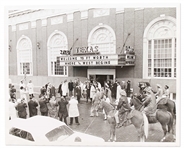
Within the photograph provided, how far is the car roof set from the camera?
6191 mm

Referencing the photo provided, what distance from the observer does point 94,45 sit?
6.81 meters

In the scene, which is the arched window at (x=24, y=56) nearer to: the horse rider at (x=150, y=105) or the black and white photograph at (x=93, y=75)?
the black and white photograph at (x=93, y=75)

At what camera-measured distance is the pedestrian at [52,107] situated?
669 cm

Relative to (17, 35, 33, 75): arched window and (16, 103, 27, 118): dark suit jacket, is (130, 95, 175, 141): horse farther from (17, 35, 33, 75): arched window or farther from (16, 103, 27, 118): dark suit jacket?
(17, 35, 33, 75): arched window

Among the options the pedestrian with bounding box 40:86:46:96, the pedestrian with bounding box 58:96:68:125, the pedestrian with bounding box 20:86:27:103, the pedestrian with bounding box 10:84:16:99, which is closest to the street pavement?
the pedestrian with bounding box 40:86:46:96

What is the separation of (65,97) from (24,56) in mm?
2282

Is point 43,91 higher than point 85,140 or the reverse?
higher

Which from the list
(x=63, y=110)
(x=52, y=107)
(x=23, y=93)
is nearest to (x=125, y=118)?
(x=63, y=110)

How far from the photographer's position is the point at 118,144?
20.4 ft

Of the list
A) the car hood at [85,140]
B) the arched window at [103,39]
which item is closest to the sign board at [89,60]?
the arched window at [103,39]

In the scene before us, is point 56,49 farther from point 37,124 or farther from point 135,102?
point 135,102

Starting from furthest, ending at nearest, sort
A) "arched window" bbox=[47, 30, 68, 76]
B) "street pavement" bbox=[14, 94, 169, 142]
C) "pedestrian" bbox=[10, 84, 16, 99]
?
"arched window" bbox=[47, 30, 68, 76] < "pedestrian" bbox=[10, 84, 16, 99] < "street pavement" bbox=[14, 94, 169, 142]

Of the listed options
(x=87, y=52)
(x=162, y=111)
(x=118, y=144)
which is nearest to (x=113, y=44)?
(x=87, y=52)

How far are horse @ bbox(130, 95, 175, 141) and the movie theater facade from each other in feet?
1.74
